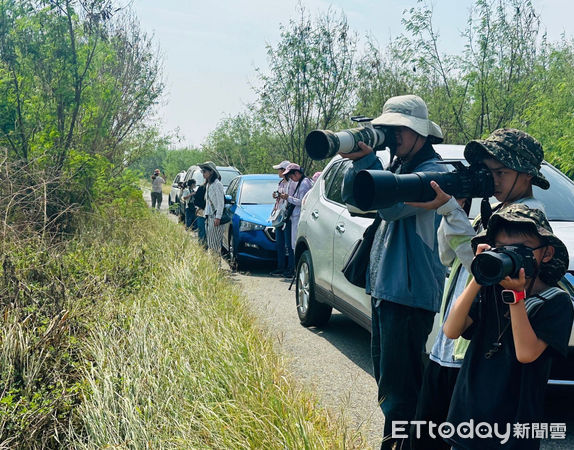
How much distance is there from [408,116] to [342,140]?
44 cm

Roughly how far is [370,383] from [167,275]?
9.74 feet

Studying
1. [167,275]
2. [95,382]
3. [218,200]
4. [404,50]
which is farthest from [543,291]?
[404,50]

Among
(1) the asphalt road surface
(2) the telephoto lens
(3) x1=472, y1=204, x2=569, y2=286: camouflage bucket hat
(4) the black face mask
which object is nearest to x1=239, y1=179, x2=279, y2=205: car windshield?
(1) the asphalt road surface

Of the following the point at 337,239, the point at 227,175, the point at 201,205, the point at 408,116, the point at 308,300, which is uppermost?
the point at 408,116

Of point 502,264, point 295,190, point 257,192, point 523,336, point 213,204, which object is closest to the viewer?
point 502,264

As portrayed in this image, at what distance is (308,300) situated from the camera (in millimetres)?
6562

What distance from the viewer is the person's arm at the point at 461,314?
7.21ft

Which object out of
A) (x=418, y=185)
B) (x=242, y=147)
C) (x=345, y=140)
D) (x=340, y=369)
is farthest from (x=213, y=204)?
(x=242, y=147)

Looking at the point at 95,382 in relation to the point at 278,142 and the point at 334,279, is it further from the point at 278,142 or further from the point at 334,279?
the point at 278,142

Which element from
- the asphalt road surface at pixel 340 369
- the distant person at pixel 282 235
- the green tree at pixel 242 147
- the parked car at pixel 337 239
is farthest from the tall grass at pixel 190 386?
the green tree at pixel 242 147

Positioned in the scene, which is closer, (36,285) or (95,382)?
(95,382)

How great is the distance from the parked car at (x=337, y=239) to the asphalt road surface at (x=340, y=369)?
0.93 feet

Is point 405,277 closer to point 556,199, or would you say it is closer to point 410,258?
point 410,258

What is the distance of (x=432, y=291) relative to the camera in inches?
123
